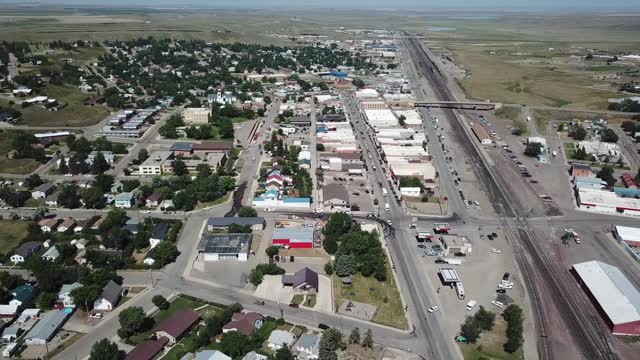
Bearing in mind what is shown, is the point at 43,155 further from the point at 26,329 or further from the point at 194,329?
the point at 194,329

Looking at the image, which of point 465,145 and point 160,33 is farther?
point 160,33

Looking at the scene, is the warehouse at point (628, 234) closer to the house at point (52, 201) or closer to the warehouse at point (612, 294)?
the warehouse at point (612, 294)

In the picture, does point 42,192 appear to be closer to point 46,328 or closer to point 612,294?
point 46,328

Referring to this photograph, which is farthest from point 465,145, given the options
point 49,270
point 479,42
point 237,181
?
point 479,42

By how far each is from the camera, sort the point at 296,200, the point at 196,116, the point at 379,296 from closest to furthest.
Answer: the point at 379,296, the point at 296,200, the point at 196,116

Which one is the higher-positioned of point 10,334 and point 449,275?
point 449,275

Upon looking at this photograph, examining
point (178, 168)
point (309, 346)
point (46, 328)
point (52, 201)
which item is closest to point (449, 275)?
point (309, 346)

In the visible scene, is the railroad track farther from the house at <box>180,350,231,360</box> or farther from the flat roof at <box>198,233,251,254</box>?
the flat roof at <box>198,233,251,254</box>
